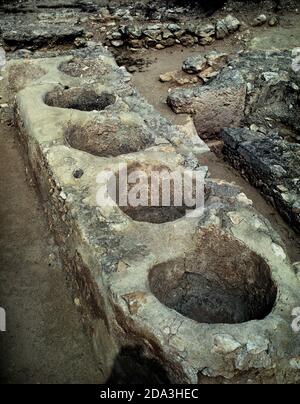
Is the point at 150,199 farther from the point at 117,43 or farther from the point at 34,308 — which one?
the point at 117,43

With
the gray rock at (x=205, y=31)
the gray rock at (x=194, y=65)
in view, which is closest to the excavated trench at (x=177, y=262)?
the gray rock at (x=194, y=65)

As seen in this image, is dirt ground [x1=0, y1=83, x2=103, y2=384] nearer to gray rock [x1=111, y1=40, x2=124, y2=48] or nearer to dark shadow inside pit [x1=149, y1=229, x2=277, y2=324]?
dark shadow inside pit [x1=149, y1=229, x2=277, y2=324]

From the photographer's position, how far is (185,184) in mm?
3430

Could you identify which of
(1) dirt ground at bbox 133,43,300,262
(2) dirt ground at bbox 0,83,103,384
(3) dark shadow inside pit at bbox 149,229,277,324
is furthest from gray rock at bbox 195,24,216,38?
(3) dark shadow inside pit at bbox 149,229,277,324

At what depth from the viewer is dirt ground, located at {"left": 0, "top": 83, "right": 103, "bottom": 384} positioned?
2.86 meters

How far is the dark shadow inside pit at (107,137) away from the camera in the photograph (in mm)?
4133

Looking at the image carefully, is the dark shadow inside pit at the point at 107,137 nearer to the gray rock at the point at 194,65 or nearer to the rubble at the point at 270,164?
the rubble at the point at 270,164

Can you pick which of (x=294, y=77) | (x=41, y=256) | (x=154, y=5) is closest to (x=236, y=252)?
(x=41, y=256)

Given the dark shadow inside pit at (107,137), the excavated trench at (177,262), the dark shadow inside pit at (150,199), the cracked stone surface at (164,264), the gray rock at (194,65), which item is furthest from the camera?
the gray rock at (194,65)

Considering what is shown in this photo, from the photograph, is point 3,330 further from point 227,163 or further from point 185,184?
point 227,163

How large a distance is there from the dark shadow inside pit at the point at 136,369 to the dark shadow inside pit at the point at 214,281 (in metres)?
0.42

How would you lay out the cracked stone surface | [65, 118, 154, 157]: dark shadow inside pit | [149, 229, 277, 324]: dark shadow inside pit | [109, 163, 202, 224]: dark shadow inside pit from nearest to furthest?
the cracked stone surface < [149, 229, 277, 324]: dark shadow inside pit < [109, 163, 202, 224]: dark shadow inside pit < [65, 118, 154, 157]: dark shadow inside pit

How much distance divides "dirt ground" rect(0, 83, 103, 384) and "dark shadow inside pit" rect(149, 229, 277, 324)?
0.78 m

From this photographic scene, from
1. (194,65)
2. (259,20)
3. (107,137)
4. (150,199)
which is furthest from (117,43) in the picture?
(150,199)
